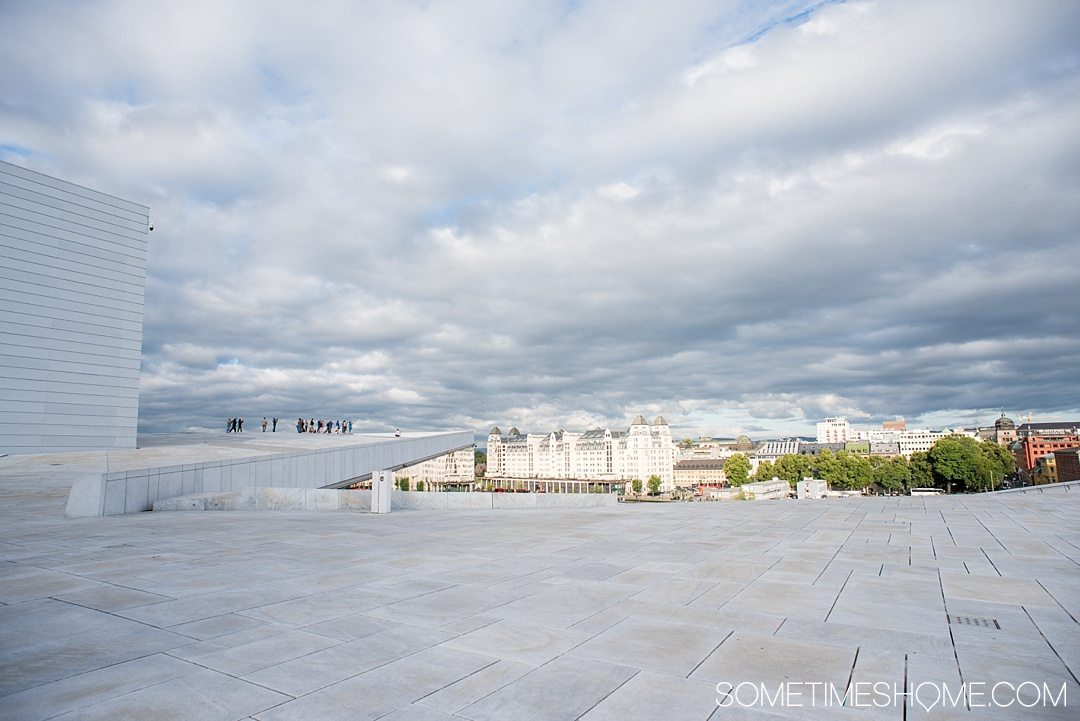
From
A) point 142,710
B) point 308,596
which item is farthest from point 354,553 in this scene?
point 142,710

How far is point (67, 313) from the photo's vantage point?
39219 mm

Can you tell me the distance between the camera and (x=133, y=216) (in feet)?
140

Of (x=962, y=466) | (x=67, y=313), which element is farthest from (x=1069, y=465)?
(x=67, y=313)

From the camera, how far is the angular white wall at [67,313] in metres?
37.1

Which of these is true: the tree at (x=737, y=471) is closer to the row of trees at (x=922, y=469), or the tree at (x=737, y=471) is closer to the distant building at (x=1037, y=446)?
the row of trees at (x=922, y=469)

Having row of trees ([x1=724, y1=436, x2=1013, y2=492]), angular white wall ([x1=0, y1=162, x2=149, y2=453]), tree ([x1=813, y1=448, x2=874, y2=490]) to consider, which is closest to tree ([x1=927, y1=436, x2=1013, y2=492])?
row of trees ([x1=724, y1=436, x2=1013, y2=492])

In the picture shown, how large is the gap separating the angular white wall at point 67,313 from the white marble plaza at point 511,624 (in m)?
33.6

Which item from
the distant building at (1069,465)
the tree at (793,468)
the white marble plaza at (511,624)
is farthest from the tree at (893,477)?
the white marble plaza at (511,624)

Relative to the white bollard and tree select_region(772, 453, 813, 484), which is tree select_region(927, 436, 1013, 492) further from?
the white bollard

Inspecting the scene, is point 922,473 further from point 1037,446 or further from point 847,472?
point 1037,446

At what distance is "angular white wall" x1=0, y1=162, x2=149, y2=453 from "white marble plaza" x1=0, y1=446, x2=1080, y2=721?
33613mm

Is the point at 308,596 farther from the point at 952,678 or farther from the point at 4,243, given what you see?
the point at 4,243

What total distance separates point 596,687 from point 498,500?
18.7m

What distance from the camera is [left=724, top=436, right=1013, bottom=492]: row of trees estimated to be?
313ft
